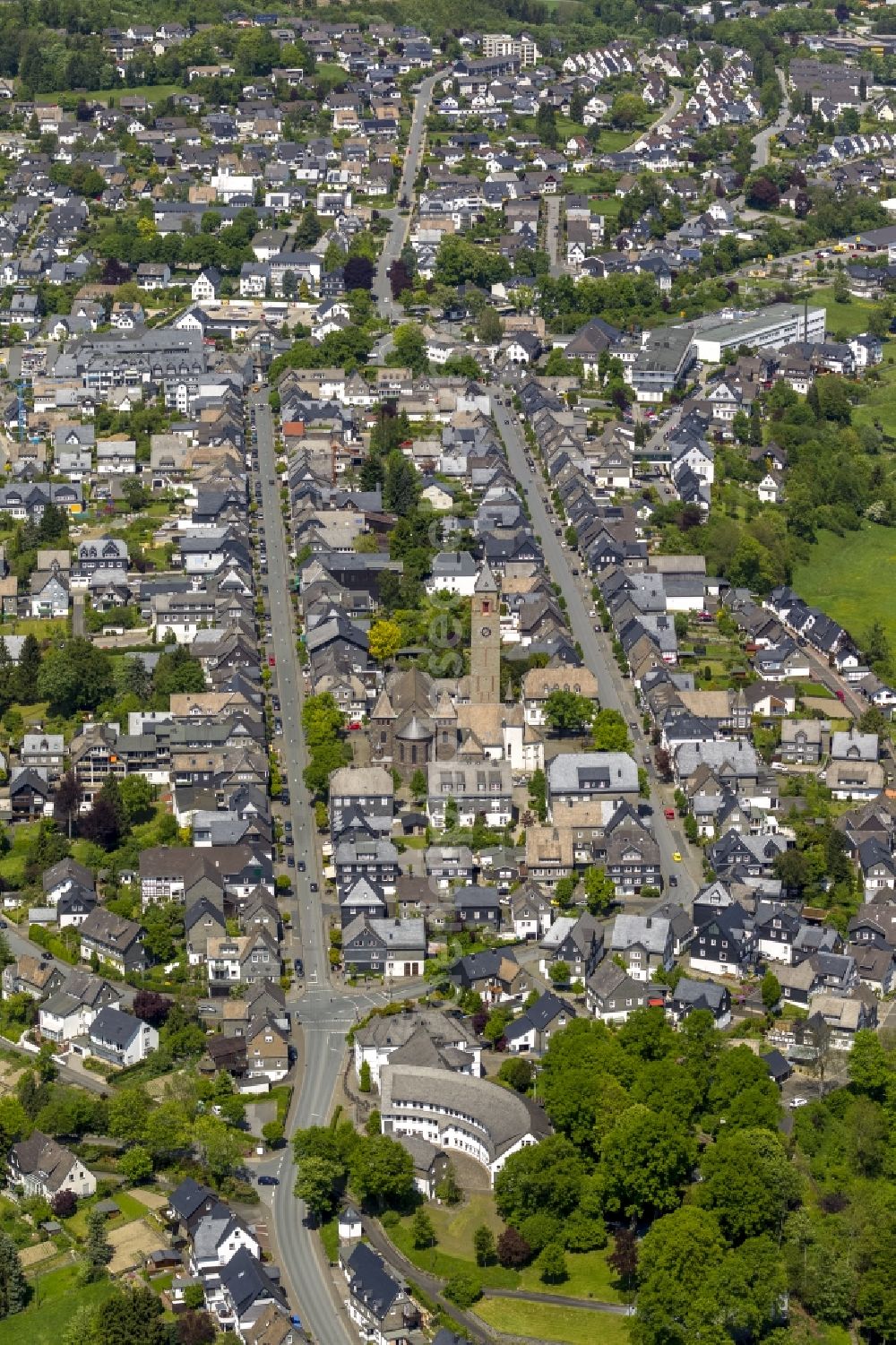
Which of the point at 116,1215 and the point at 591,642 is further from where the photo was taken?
the point at 591,642

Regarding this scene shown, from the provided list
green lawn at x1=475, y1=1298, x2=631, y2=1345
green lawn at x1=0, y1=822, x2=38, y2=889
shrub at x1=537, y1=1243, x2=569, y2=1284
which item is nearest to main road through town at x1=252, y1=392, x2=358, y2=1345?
green lawn at x1=475, y1=1298, x2=631, y2=1345

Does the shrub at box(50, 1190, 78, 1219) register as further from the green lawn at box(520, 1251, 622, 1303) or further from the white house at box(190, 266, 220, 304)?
the white house at box(190, 266, 220, 304)

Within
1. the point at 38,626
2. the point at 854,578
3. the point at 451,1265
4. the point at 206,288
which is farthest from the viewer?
the point at 206,288

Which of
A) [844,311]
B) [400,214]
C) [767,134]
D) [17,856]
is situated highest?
[17,856]

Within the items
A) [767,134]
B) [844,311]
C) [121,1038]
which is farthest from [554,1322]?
[767,134]

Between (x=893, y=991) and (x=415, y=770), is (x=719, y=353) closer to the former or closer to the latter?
(x=415, y=770)

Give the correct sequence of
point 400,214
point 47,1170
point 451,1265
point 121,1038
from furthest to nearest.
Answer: point 400,214, point 121,1038, point 47,1170, point 451,1265

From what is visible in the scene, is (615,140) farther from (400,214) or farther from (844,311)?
(844,311)
